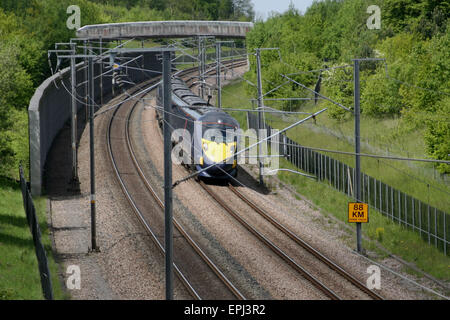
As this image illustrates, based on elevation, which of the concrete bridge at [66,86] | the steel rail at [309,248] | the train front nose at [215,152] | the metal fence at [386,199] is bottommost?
the steel rail at [309,248]

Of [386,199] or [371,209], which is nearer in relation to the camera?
[386,199]

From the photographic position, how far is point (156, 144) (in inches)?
1748

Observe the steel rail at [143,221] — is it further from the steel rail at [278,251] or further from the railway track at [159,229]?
the steel rail at [278,251]

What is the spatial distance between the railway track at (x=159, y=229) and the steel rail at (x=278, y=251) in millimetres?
2720

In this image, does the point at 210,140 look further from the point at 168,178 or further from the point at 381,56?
the point at 381,56

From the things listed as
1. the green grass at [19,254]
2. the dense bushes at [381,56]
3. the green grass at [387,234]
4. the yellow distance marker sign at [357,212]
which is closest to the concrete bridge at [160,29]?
the dense bushes at [381,56]

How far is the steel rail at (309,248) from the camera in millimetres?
22672

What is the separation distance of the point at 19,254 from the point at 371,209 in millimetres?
16212

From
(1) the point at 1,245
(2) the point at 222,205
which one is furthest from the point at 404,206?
(1) the point at 1,245

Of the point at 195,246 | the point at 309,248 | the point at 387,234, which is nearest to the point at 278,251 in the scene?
the point at 309,248

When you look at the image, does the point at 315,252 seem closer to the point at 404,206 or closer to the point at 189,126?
the point at 404,206

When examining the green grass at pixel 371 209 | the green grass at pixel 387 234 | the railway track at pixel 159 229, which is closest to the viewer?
the railway track at pixel 159 229

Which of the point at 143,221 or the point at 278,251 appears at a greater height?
the point at 143,221

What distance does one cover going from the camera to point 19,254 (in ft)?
82.3
